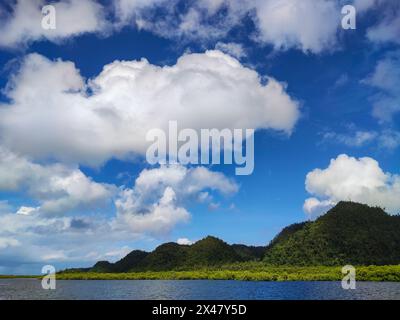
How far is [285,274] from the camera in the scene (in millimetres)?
169125
